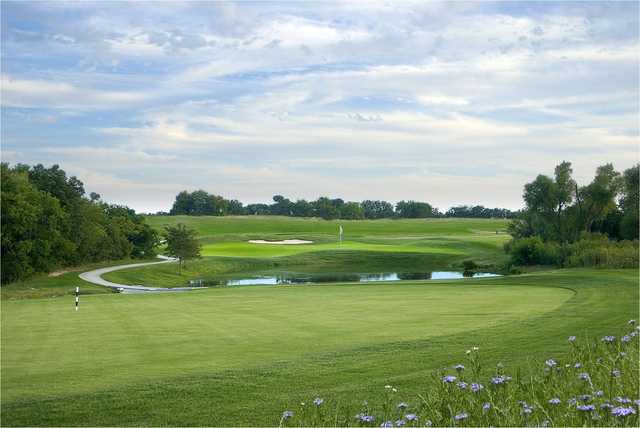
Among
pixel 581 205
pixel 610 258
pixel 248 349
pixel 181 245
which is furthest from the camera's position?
pixel 181 245

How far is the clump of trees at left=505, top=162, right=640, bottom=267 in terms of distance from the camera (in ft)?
187

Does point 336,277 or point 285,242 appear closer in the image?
point 336,277

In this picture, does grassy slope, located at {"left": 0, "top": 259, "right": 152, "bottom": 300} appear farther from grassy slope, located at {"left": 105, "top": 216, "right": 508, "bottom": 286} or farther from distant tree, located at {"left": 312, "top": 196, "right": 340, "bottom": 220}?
distant tree, located at {"left": 312, "top": 196, "right": 340, "bottom": 220}

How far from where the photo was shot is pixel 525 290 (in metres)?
25.9

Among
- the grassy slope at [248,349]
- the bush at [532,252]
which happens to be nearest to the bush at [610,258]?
the bush at [532,252]

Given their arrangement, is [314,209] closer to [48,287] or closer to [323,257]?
[323,257]

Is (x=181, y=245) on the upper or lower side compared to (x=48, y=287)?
upper

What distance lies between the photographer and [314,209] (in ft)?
540

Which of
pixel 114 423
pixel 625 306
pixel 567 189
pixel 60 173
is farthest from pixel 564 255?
pixel 114 423

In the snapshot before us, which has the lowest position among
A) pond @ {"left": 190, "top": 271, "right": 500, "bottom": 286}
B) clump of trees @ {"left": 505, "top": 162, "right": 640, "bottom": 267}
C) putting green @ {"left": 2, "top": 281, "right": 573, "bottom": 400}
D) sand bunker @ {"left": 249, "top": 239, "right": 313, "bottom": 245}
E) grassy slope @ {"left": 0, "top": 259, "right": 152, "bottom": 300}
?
pond @ {"left": 190, "top": 271, "right": 500, "bottom": 286}

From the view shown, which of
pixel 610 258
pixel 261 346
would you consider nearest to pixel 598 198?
pixel 610 258

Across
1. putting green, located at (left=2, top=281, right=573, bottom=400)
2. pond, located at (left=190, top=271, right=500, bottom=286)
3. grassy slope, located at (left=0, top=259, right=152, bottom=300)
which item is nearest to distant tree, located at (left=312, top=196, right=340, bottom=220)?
pond, located at (left=190, top=271, right=500, bottom=286)

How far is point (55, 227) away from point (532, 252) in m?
39.9

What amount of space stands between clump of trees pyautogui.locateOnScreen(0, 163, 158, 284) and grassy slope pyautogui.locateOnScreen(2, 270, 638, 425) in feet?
101
